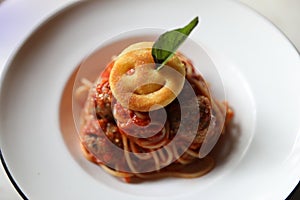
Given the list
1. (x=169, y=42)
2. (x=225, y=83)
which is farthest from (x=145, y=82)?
(x=225, y=83)

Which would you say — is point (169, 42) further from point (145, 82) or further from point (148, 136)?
point (148, 136)

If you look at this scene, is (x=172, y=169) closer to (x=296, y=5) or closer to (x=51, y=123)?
(x=51, y=123)

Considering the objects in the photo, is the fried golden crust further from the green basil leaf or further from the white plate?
the white plate

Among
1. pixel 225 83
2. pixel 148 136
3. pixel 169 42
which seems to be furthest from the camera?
pixel 225 83

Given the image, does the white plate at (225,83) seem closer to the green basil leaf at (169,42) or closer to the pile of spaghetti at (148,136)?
the pile of spaghetti at (148,136)

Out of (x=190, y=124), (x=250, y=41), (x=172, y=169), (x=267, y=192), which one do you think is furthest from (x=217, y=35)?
(x=267, y=192)

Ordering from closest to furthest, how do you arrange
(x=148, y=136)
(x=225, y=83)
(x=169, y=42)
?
1. (x=169, y=42)
2. (x=148, y=136)
3. (x=225, y=83)

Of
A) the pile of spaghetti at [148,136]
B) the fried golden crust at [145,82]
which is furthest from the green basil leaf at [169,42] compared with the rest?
the pile of spaghetti at [148,136]
